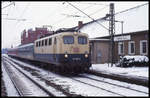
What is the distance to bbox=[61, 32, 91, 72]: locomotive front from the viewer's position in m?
18.3

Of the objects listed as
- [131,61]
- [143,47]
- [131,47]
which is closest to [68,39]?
[131,61]

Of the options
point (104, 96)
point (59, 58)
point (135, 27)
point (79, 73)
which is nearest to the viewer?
point (104, 96)

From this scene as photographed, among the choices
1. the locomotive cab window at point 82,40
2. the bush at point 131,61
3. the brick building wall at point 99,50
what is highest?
the locomotive cab window at point 82,40

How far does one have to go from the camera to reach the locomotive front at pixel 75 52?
18281 millimetres

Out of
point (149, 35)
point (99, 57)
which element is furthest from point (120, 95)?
point (99, 57)

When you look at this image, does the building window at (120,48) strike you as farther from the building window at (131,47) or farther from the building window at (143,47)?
the building window at (143,47)

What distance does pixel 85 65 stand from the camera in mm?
18641

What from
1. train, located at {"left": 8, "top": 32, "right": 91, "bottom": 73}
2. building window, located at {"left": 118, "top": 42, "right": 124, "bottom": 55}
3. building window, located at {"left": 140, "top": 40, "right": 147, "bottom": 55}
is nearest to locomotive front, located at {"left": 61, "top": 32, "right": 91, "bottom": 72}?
train, located at {"left": 8, "top": 32, "right": 91, "bottom": 73}

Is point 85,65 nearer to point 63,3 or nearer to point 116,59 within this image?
point 63,3

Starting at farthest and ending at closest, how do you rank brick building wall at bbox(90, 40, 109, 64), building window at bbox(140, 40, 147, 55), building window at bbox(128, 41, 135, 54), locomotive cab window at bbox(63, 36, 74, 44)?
brick building wall at bbox(90, 40, 109, 64) → building window at bbox(128, 41, 135, 54) → building window at bbox(140, 40, 147, 55) → locomotive cab window at bbox(63, 36, 74, 44)

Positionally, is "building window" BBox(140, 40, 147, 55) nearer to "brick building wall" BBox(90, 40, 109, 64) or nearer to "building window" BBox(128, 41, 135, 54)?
"building window" BBox(128, 41, 135, 54)

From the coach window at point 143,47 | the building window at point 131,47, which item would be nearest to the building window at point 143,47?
the coach window at point 143,47

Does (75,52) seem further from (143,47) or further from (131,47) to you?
(131,47)

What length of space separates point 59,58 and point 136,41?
1100 centimetres
